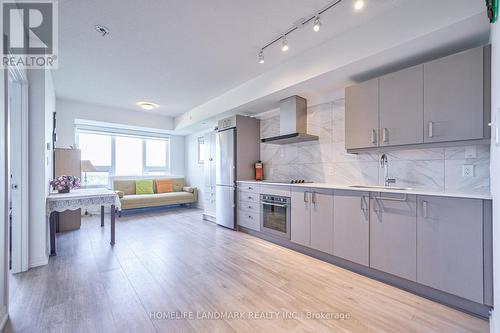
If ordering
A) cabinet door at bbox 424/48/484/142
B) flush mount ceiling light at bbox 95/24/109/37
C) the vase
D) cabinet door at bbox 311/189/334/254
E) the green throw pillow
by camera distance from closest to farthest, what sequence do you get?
cabinet door at bbox 424/48/484/142 < flush mount ceiling light at bbox 95/24/109/37 < cabinet door at bbox 311/189/334/254 < the vase < the green throw pillow

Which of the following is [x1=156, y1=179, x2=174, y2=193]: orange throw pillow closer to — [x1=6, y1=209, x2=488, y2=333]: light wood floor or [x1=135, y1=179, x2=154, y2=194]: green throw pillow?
[x1=135, y1=179, x2=154, y2=194]: green throw pillow

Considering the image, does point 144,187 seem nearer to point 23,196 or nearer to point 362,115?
point 23,196

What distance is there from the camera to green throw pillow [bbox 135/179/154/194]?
6114 millimetres

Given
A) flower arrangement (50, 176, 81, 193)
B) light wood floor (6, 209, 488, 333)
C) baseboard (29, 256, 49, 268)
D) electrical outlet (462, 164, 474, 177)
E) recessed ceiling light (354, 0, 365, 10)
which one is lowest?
light wood floor (6, 209, 488, 333)

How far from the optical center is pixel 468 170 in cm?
213

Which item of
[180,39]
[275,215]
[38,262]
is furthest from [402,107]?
[38,262]

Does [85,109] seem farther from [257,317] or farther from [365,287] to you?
[365,287]

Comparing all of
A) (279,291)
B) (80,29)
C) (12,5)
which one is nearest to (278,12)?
(80,29)

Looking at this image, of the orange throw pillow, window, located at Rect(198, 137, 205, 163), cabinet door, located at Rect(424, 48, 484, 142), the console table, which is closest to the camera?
cabinet door, located at Rect(424, 48, 484, 142)

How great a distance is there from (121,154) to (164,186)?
1525mm

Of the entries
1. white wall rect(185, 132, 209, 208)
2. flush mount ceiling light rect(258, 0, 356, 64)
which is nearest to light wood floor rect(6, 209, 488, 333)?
flush mount ceiling light rect(258, 0, 356, 64)

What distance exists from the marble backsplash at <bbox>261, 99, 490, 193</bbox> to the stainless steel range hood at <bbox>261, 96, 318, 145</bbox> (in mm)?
166

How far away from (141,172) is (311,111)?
18.0ft

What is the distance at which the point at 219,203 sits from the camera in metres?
4.55
